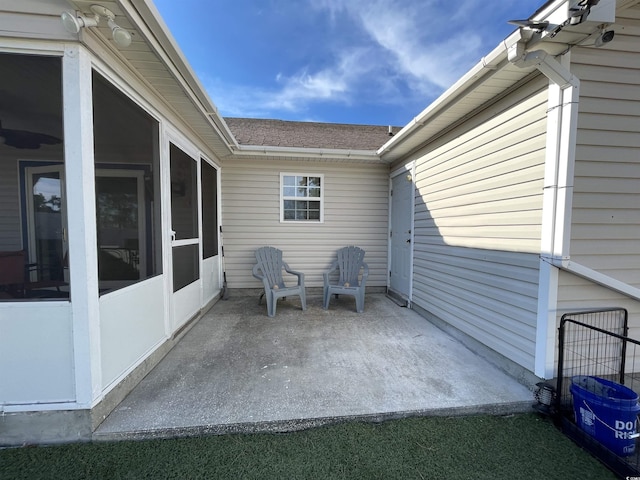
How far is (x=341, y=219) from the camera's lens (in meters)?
4.97

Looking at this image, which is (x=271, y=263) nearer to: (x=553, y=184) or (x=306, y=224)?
(x=306, y=224)

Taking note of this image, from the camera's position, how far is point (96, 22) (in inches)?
58.1

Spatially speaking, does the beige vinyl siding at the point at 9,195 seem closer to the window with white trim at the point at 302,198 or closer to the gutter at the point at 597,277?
the window with white trim at the point at 302,198

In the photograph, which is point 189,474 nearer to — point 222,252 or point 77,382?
point 77,382

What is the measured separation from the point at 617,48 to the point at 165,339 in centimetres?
443

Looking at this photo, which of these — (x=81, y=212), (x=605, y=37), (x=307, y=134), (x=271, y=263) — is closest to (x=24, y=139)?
(x=81, y=212)

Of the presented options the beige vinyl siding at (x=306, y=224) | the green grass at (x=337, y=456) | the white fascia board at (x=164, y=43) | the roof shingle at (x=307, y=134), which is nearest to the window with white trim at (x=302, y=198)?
the beige vinyl siding at (x=306, y=224)

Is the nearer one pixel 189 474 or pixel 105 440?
pixel 189 474

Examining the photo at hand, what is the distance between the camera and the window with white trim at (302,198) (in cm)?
485

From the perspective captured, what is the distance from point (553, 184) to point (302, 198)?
11.8 ft

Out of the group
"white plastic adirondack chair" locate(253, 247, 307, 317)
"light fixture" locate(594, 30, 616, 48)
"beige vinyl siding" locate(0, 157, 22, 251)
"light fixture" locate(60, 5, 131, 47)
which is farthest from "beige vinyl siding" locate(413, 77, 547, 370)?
"beige vinyl siding" locate(0, 157, 22, 251)

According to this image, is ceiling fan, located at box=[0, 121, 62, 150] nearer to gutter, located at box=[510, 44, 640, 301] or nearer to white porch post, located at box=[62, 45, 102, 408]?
white porch post, located at box=[62, 45, 102, 408]

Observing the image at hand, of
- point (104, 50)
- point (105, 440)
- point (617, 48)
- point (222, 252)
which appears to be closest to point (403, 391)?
point (105, 440)

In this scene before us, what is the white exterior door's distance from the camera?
4.22 m
